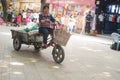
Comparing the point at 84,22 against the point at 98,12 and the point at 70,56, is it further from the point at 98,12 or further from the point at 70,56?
the point at 70,56

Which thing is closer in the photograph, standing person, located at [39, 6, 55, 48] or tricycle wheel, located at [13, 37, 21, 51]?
standing person, located at [39, 6, 55, 48]

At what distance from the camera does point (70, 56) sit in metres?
11.3

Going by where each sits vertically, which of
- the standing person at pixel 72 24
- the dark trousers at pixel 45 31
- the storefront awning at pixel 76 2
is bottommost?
A: the standing person at pixel 72 24

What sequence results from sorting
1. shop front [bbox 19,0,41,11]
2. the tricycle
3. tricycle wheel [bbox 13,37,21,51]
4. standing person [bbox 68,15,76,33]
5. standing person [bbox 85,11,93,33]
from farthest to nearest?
shop front [bbox 19,0,41,11], standing person [bbox 68,15,76,33], standing person [bbox 85,11,93,33], tricycle wheel [bbox 13,37,21,51], the tricycle

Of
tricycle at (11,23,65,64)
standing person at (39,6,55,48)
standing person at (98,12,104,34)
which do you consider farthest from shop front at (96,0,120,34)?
standing person at (39,6,55,48)

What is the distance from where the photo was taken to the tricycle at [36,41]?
32.0 feet

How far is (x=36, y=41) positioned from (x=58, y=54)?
1.18m

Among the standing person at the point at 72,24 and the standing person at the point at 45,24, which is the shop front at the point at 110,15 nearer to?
the standing person at the point at 72,24

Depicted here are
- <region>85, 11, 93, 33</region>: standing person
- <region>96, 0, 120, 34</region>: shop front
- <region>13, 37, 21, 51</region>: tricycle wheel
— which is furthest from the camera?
<region>85, 11, 93, 33</region>: standing person

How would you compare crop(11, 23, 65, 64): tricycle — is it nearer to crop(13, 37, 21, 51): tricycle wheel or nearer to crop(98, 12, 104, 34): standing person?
crop(13, 37, 21, 51): tricycle wheel

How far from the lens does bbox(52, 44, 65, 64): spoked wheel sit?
960 cm

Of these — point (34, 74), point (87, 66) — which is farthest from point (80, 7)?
point (34, 74)

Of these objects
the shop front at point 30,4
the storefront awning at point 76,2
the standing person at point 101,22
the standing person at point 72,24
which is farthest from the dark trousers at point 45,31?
the shop front at point 30,4

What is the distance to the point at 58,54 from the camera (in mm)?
9781
